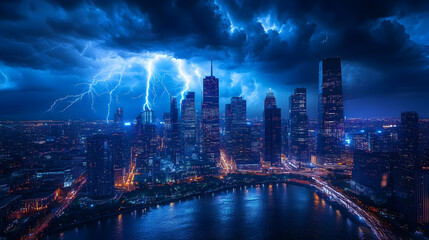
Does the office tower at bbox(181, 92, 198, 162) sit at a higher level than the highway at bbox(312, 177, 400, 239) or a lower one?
higher

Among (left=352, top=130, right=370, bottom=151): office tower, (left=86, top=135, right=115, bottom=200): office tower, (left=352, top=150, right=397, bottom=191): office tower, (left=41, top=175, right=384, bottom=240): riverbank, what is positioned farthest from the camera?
(left=352, top=130, right=370, bottom=151): office tower

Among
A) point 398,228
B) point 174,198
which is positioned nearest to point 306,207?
point 398,228

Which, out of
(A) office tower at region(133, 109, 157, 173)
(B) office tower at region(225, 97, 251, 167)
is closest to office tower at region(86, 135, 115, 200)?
(A) office tower at region(133, 109, 157, 173)

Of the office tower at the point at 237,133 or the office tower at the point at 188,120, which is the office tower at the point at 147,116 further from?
the office tower at the point at 237,133

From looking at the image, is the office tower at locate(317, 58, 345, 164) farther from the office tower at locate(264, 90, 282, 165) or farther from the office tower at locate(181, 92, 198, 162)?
the office tower at locate(181, 92, 198, 162)

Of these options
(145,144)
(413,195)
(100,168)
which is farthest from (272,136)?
(100,168)

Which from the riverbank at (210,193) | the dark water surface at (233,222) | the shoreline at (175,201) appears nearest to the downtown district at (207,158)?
the shoreline at (175,201)

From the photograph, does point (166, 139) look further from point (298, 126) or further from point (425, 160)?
point (425, 160)

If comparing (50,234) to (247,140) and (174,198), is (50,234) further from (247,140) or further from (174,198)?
(247,140)
